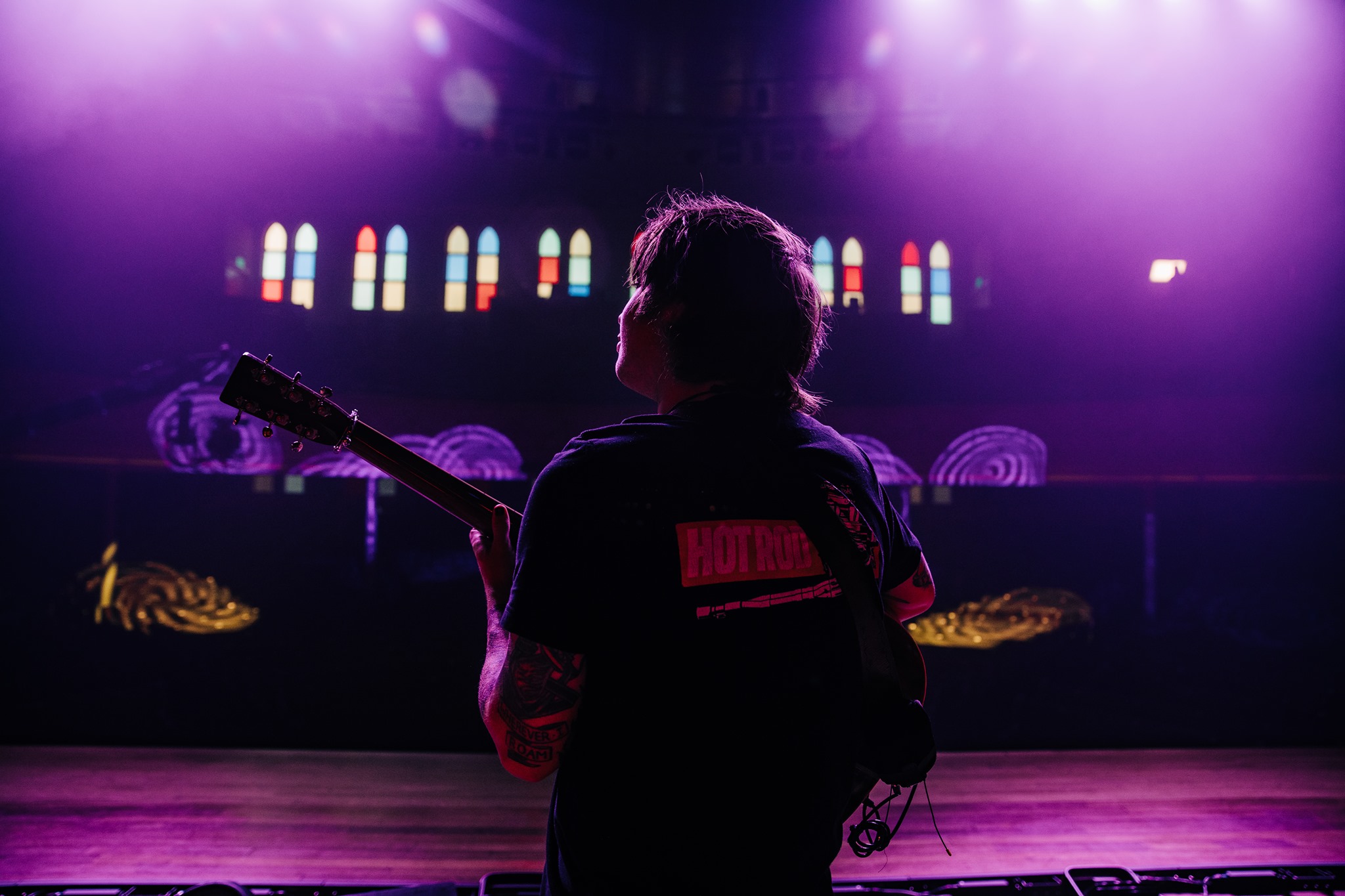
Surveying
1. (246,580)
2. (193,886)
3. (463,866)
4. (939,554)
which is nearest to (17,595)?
(246,580)

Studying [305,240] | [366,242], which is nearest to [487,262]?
[366,242]

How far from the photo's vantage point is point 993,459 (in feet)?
19.4

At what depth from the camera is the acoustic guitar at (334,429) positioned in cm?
133

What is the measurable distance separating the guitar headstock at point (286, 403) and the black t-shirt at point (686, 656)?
821mm

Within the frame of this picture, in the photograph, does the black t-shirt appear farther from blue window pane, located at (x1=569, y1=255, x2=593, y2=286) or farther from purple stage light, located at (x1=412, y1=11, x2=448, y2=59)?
blue window pane, located at (x1=569, y1=255, x2=593, y2=286)

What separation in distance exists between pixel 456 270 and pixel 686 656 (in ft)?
20.9

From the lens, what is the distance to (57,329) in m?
4.87

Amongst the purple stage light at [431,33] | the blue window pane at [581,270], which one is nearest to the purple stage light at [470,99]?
the purple stage light at [431,33]

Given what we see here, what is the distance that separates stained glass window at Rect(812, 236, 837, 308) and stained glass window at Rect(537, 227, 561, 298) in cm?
263

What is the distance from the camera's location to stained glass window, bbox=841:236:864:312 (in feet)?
21.9

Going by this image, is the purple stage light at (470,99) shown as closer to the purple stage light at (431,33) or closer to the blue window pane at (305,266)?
the purple stage light at (431,33)

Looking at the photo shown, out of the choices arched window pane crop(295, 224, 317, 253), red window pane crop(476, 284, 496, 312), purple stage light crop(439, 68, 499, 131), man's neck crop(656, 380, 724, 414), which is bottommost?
man's neck crop(656, 380, 724, 414)

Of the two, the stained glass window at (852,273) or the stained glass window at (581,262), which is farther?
the stained glass window at (852,273)

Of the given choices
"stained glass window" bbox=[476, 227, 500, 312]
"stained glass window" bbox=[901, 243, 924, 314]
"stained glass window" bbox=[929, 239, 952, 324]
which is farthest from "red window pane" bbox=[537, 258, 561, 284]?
"stained glass window" bbox=[929, 239, 952, 324]
